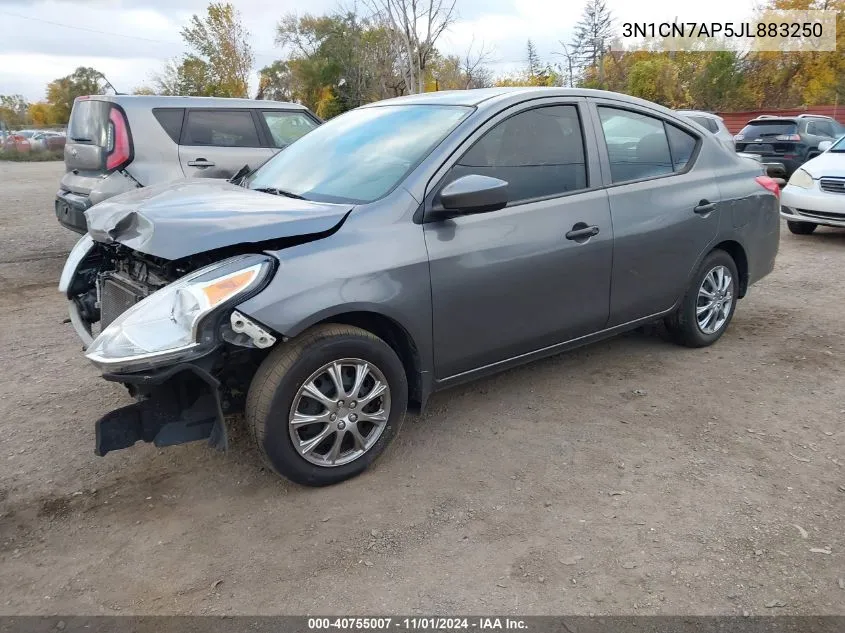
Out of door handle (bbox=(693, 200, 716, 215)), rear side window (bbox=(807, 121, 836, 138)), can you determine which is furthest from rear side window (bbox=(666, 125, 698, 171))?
rear side window (bbox=(807, 121, 836, 138))

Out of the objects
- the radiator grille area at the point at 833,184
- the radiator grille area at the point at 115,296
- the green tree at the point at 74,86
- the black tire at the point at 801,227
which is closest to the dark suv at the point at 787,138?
the black tire at the point at 801,227

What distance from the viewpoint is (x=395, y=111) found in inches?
157

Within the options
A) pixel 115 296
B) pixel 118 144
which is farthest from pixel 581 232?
pixel 118 144

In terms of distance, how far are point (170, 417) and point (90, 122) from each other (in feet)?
18.3

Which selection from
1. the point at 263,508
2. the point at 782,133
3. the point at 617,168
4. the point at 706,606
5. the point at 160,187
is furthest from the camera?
the point at 782,133

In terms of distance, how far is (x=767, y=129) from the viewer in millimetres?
15422

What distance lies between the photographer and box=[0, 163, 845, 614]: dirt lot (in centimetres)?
248

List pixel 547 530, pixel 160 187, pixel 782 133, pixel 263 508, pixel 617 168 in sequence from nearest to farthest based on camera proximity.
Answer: pixel 547 530
pixel 263 508
pixel 160 187
pixel 617 168
pixel 782 133

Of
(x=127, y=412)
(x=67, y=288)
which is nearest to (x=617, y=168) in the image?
(x=127, y=412)

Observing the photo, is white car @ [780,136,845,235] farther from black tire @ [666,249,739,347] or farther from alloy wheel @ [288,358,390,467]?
alloy wheel @ [288,358,390,467]

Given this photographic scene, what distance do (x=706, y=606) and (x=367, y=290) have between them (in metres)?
1.78

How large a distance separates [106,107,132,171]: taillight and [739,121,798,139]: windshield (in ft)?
45.0

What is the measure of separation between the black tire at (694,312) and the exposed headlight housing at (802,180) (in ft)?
16.7

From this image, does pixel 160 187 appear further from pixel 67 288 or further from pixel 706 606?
pixel 706 606
